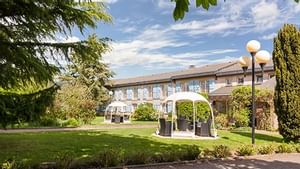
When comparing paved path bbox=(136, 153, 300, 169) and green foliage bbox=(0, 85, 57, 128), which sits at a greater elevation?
green foliage bbox=(0, 85, 57, 128)

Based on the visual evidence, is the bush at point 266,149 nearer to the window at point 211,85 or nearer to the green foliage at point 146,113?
the window at point 211,85

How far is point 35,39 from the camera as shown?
974 cm

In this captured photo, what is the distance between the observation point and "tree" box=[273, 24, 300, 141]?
52.0 ft

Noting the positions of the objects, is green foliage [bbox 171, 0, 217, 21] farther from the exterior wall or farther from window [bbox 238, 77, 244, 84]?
window [bbox 238, 77, 244, 84]

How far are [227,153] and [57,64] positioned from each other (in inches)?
238

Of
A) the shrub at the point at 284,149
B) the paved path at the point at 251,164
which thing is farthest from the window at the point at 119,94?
the paved path at the point at 251,164

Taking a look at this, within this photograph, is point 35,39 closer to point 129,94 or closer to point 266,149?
point 266,149

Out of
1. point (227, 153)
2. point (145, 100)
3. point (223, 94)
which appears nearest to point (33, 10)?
point (227, 153)

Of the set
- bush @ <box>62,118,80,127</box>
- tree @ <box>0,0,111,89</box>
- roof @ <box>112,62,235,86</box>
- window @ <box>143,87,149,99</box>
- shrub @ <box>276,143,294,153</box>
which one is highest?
roof @ <box>112,62,235,86</box>

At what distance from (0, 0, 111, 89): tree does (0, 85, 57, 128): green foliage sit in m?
0.60

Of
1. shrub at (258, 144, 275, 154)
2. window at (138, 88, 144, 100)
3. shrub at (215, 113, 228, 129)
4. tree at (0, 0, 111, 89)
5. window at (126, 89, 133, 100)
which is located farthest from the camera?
window at (126, 89, 133, 100)

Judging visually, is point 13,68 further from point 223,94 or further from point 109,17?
point 223,94

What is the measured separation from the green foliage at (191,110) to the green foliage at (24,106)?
20.8 metres

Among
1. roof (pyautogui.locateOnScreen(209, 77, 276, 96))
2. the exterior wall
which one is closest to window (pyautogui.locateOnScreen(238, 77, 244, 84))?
the exterior wall
